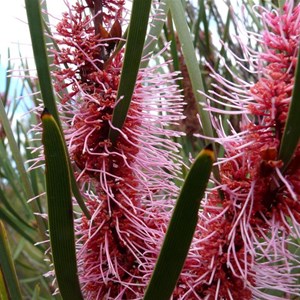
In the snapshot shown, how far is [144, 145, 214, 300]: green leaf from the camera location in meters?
0.42

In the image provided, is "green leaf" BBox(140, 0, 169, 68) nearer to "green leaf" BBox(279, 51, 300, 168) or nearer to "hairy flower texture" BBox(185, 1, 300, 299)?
"hairy flower texture" BBox(185, 1, 300, 299)

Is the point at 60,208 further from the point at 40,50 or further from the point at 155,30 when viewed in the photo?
the point at 155,30

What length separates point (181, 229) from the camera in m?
0.44

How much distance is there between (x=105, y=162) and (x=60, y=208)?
0.67 feet

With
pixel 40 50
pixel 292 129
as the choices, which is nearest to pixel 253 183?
pixel 292 129

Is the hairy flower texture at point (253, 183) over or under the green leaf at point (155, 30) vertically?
under

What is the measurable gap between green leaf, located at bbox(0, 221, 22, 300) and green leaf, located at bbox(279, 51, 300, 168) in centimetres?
27

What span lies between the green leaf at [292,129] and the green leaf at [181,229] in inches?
2.6

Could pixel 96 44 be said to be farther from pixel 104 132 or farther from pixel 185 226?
pixel 185 226

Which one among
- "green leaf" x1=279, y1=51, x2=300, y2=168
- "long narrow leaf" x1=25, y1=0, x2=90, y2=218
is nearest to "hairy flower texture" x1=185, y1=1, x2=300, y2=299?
"green leaf" x1=279, y1=51, x2=300, y2=168

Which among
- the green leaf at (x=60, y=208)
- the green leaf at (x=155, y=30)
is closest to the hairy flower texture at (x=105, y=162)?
the green leaf at (x=155, y=30)

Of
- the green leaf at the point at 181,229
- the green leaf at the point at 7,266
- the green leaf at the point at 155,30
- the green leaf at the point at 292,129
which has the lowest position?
the green leaf at the point at 7,266

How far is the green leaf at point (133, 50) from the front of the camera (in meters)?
0.49

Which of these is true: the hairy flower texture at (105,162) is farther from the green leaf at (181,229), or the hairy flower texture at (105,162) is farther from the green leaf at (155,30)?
the green leaf at (181,229)
